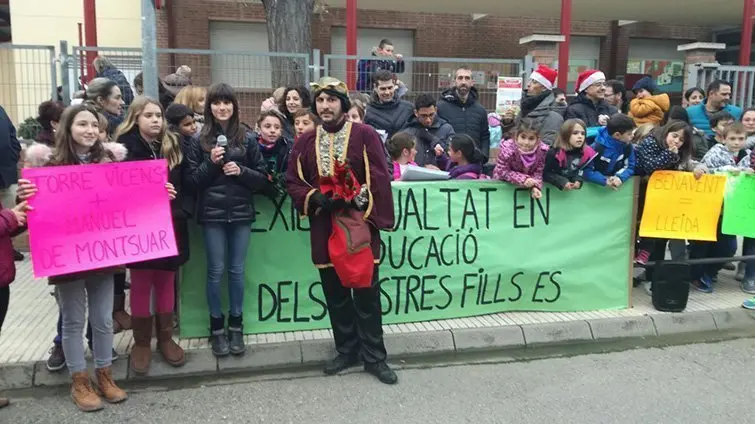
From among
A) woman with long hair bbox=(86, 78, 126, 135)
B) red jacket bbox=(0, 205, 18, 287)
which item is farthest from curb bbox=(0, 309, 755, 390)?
woman with long hair bbox=(86, 78, 126, 135)

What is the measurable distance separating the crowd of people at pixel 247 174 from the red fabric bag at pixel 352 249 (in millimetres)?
14

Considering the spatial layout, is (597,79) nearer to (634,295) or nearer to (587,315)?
(634,295)

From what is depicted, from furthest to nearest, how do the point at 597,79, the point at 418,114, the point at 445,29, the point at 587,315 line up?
the point at 445,29 → the point at 597,79 → the point at 418,114 → the point at 587,315

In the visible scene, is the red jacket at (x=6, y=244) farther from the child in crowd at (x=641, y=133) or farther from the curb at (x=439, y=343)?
the child in crowd at (x=641, y=133)

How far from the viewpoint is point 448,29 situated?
56.6 feet

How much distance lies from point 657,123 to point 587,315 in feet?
9.55

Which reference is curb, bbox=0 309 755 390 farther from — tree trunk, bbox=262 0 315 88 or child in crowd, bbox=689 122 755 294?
tree trunk, bbox=262 0 315 88

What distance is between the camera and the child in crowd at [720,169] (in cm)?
613

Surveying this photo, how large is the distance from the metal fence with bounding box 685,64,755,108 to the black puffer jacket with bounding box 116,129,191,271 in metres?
8.57

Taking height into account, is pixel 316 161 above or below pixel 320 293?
above

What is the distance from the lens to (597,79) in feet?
23.0

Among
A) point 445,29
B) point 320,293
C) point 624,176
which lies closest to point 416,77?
point 624,176

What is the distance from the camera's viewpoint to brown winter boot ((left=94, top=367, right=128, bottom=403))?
400 cm

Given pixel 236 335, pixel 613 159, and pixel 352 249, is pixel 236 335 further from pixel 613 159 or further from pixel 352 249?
pixel 613 159
